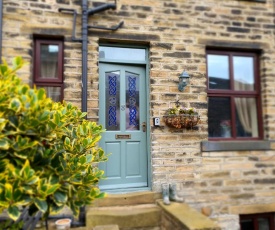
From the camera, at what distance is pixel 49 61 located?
4637mm

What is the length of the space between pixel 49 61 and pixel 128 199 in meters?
2.77

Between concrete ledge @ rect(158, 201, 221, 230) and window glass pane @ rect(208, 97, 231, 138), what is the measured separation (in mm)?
1679

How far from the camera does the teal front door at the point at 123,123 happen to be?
4.76 metres

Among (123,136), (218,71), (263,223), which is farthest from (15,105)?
(263,223)

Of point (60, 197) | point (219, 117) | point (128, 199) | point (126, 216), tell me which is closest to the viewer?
point (60, 197)

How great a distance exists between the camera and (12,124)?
2.00 metres

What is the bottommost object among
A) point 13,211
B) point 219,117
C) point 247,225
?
point 247,225

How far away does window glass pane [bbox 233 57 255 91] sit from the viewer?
5.44 m

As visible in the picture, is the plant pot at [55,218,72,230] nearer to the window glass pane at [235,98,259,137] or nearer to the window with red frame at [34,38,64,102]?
the window with red frame at [34,38,64,102]

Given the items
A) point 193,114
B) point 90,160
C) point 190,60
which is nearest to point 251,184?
point 193,114

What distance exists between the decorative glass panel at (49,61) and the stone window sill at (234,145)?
3.01m

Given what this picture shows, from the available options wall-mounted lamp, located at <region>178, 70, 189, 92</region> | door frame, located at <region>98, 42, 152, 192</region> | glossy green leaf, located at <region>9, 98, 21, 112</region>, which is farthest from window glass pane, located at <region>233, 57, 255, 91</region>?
glossy green leaf, located at <region>9, 98, 21, 112</region>

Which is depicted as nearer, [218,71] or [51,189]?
[51,189]

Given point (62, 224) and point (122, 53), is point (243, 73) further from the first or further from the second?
point (62, 224)
